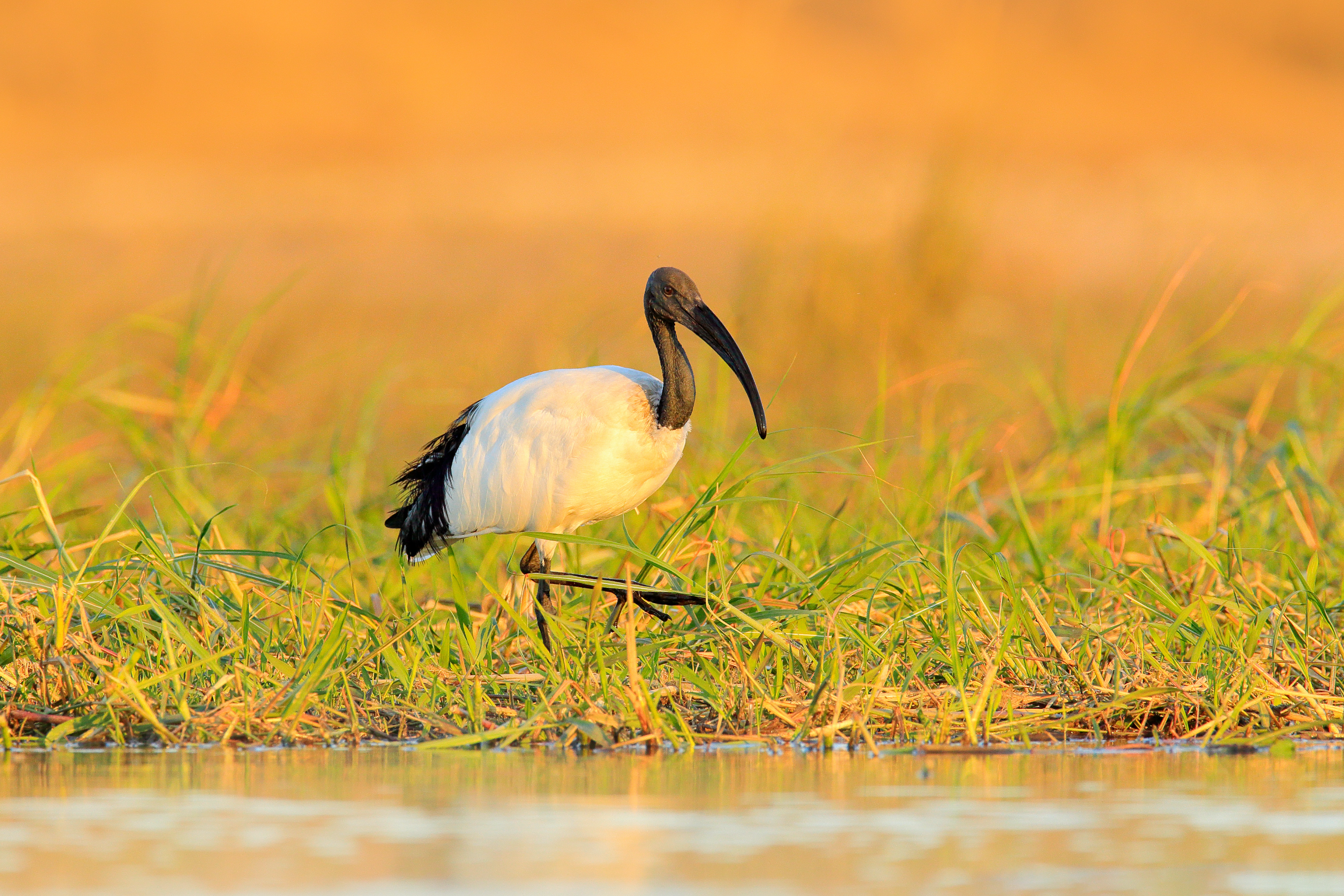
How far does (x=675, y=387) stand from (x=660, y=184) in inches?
776

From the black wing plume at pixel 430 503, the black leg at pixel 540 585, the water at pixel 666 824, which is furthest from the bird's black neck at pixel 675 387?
the water at pixel 666 824

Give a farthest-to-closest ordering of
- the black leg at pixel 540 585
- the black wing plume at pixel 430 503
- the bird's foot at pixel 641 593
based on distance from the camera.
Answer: the black wing plume at pixel 430 503 < the black leg at pixel 540 585 < the bird's foot at pixel 641 593

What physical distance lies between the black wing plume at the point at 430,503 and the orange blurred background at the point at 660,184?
121cm

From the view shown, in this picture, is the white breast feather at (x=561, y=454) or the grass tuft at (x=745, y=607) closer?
the grass tuft at (x=745, y=607)

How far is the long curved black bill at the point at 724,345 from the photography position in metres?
6.96

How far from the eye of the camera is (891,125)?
98.8 feet

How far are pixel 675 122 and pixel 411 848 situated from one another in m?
27.3

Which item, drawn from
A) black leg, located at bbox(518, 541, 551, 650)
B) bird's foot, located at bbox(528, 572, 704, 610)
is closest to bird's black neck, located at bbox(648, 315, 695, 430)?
bird's foot, located at bbox(528, 572, 704, 610)

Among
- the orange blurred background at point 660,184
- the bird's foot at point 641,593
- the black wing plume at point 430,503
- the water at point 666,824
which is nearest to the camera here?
the water at point 666,824

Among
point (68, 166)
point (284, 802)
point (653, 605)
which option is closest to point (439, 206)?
point (68, 166)

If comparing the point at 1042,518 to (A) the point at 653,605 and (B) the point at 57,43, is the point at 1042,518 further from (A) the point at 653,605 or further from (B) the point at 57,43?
(B) the point at 57,43

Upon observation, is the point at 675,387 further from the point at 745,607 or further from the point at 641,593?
the point at 745,607

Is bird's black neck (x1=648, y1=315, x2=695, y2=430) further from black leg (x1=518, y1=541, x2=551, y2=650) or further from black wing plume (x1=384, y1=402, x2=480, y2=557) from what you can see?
black wing plume (x1=384, y1=402, x2=480, y2=557)

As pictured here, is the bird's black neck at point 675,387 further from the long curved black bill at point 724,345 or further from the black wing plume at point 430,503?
the black wing plume at point 430,503
